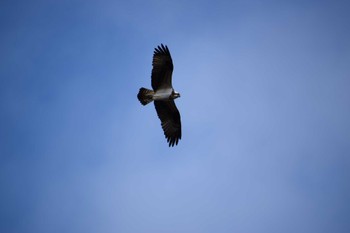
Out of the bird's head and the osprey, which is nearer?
the osprey

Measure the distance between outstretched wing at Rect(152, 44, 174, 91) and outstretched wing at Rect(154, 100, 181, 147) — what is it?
1.32m

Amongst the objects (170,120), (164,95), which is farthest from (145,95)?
(170,120)

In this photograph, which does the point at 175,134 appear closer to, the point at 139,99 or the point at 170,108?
the point at 170,108

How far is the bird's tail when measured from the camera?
15922 mm

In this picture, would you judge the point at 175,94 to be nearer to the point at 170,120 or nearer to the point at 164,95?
the point at 164,95

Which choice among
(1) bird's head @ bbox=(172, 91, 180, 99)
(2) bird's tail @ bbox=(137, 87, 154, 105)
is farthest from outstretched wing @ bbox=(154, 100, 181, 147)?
(2) bird's tail @ bbox=(137, 87, 154, 105)

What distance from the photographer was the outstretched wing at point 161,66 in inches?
611

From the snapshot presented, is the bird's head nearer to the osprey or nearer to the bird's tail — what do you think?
the osprey

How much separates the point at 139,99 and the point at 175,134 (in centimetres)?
277

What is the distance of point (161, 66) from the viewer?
51.4 ft

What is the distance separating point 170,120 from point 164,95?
5.38ft

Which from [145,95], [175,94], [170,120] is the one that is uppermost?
[175,94]

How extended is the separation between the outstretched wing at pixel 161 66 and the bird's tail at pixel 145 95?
1.05ft

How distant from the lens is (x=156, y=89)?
16.0 m
